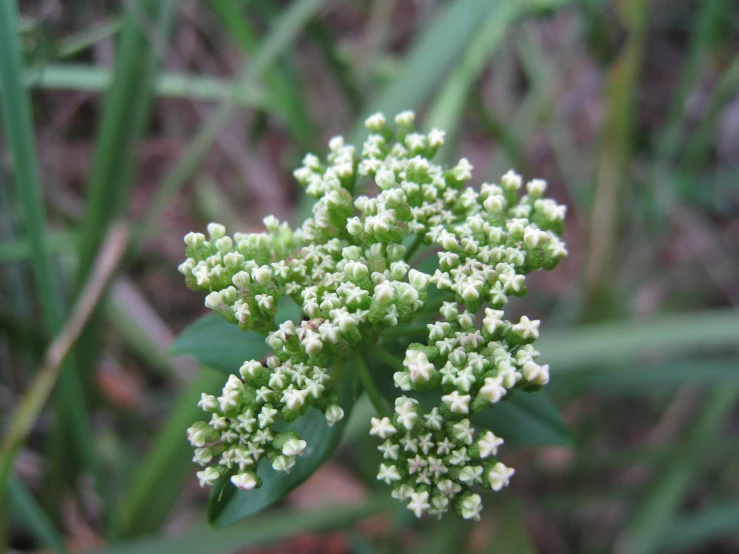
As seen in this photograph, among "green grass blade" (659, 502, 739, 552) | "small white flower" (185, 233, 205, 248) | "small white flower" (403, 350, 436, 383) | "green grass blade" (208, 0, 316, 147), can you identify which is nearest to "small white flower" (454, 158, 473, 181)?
"small white flower" (403, 350, 436, 383)

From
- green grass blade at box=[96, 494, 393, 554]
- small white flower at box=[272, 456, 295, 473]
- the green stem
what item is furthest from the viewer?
green grass blade at box=[96, 494, 393, 554]

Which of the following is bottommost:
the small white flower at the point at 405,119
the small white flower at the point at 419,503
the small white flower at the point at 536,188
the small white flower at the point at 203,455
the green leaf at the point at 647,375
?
the small white flower at the point at 203,455

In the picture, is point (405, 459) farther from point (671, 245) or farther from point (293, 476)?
point (671, 245)

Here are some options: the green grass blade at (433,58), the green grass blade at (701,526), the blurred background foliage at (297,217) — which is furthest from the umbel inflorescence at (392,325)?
the green grass blade at (701,526)

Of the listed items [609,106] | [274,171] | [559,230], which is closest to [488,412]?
[559,230]

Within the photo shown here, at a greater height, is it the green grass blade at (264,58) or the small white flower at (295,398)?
the green grass blade at (264,58)

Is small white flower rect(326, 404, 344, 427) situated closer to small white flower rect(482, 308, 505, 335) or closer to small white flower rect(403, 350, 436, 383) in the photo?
small white flower rect(403, 350, 436, 383)

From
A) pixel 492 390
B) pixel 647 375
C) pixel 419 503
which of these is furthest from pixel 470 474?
pixel 647 375

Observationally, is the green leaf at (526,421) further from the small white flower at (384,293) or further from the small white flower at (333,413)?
the small white flower at (384,293)
